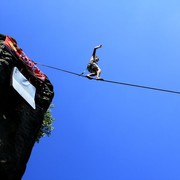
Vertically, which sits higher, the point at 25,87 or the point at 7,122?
the point at 25,87

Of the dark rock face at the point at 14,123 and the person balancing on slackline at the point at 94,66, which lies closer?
the dark rock face at the point at 14,123

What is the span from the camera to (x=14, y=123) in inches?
401

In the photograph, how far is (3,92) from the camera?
33.6 feet

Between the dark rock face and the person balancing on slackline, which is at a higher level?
the person balancing on slackline

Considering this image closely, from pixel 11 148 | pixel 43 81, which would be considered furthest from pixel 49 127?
pixel 11 148

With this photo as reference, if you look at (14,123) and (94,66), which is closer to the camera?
(14,123)

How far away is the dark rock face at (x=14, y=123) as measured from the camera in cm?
937

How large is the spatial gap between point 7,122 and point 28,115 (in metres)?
1.23

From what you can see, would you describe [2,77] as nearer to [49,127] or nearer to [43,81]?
[43,81]

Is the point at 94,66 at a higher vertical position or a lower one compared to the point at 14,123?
higher

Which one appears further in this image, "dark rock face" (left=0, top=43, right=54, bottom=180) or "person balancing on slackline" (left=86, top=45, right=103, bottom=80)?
"person balancing on slackline" (left=86, top=45, right=103, bottom=80)

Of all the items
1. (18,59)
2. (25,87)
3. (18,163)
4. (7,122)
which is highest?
(18,59)

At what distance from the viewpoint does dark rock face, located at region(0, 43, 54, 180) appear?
9367 mm

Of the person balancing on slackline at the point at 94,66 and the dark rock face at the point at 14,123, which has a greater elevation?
the person balancing on slackline at the point at 94,66
